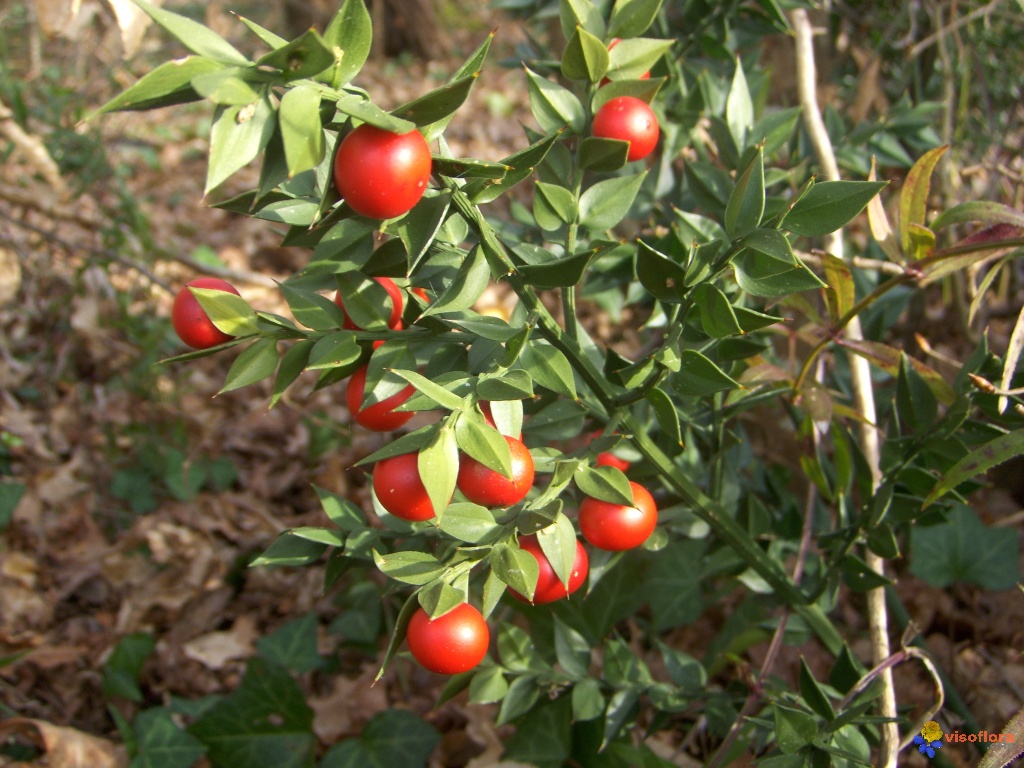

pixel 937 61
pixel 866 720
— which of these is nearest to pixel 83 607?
pixel 866 720

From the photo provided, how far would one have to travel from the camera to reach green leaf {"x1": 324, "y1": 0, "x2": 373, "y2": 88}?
677 mm

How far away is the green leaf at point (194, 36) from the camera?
2.06 feet

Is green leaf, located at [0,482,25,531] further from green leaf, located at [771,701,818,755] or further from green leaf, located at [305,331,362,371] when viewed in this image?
green leaf, located at [771,701,818,755]

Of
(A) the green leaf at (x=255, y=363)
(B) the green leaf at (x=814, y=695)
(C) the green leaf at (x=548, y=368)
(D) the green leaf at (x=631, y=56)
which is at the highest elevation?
(D) the green leaf at (x=631, y=56)

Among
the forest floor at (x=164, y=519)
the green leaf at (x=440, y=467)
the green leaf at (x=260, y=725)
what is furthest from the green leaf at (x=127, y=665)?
the green leaf at (x=440, y=467)

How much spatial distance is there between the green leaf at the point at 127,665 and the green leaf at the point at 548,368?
1384 millimetres

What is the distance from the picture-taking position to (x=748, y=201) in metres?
0.90

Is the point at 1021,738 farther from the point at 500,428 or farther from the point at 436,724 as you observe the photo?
the point at 436,724

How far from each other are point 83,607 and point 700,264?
78.7 inches

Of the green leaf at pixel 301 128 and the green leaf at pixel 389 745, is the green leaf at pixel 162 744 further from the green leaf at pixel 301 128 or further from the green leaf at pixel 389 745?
the green leaf at pixel 301 128

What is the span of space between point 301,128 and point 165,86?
0.35 feet

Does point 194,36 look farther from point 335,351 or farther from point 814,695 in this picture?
point 814,695

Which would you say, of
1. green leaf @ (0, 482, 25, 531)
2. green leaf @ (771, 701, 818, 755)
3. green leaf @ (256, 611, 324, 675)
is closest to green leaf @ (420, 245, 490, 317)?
green leaf @ (771, 701, 818, 755)

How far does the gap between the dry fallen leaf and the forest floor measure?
6.7 inches
